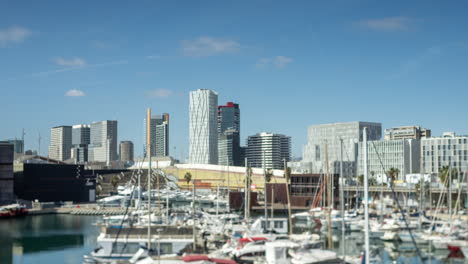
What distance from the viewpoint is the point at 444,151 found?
19500 cm

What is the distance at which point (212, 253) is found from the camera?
43750 millimetres

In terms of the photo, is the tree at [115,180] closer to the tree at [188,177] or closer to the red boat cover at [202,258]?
the tree at [188,177]

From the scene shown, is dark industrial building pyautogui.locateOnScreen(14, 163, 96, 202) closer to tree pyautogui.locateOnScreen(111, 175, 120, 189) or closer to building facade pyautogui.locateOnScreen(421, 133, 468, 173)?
tree pyautogui.locateOnScreen(111, 175, 120, 189)

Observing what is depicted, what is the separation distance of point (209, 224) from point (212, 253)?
2009 centimetres

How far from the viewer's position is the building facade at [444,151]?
18950 cm

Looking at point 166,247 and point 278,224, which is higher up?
point 278,224

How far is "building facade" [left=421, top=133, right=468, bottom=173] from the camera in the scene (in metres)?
190

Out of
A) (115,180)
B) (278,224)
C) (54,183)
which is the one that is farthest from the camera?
(115,180)

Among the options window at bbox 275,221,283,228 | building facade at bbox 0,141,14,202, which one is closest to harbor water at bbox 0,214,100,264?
building facade at bbox 0,141,14,202

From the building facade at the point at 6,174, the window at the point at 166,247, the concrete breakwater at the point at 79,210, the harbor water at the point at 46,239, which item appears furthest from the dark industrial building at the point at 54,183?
the window at the point at 166,247

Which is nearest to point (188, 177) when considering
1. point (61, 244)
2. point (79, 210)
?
point (79, 210)

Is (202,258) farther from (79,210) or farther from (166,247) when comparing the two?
(79,210)

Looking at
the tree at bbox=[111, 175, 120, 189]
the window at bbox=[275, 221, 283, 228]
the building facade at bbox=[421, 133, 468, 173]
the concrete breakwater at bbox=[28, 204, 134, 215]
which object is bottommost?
the concrete breakwater at bbox=[28, 204, 134, 215]

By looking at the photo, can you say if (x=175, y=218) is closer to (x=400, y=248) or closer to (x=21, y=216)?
(x=400, y=248)
